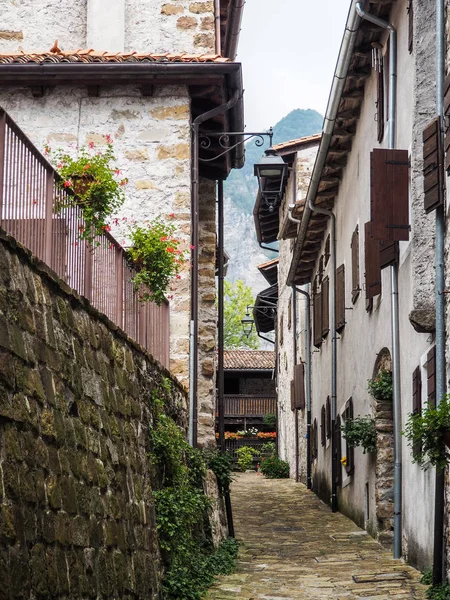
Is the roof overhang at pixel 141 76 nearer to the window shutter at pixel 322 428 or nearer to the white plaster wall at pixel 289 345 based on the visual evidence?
the window shutter at pixel 322 428

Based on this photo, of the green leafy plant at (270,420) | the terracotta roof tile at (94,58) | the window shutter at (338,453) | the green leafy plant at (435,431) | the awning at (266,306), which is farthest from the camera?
the green leafy plant at (270,420)

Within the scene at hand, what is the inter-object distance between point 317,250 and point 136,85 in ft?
28.5

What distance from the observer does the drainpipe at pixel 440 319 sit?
27.8 feet

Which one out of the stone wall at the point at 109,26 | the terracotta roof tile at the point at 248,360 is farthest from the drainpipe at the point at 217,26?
the terracotta roof tile at the point at 248,360

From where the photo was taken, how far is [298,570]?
11008 mm

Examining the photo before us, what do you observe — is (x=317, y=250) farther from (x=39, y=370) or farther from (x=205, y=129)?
(x=39, y=370)

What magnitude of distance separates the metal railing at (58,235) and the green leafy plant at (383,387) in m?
2.93

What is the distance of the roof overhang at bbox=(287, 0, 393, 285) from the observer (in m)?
12.4

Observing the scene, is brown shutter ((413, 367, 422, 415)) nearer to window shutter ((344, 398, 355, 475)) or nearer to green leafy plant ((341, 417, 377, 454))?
green leafy plant ((341, 417, 377, 454))

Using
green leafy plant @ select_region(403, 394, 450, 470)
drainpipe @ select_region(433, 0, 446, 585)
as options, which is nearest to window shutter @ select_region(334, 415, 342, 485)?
drainpipe @ select_region(433, 0, 446, 585)

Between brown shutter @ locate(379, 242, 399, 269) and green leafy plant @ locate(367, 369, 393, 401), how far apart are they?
1.38m

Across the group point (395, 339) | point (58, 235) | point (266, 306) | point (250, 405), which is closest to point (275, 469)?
point (266, 306)

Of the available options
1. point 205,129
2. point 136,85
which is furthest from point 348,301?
point 136,85

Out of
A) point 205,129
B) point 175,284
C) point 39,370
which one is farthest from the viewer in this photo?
point 205,129
